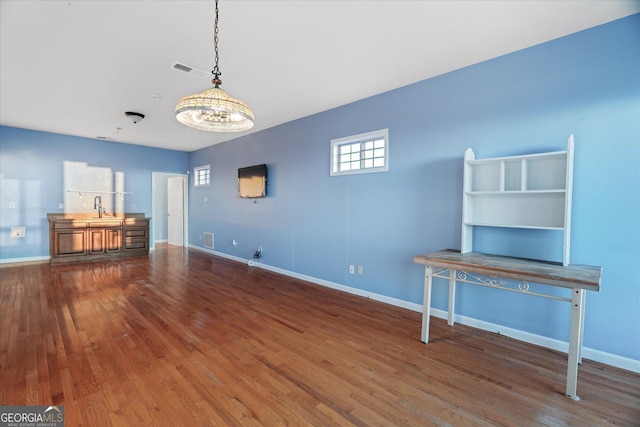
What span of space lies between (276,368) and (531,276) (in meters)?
2.07

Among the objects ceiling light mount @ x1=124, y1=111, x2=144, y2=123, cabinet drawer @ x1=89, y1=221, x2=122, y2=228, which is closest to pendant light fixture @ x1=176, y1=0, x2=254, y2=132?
ceiling light mount @ x1=124, y1=111, x2=144, y2=123

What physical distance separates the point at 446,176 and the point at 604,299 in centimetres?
171

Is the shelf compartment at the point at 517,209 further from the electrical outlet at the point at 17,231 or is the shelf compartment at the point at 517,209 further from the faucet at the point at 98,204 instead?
the electrical outlet at the point at 17,231

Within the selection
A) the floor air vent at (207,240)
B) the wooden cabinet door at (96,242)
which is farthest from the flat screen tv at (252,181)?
the wooden cabinet door at (96,242)

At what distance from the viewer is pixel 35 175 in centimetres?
602

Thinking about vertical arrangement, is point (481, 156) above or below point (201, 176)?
below

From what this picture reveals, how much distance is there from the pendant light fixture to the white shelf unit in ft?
7.30

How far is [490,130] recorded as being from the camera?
117 inches

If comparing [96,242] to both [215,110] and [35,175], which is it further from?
[215,110]

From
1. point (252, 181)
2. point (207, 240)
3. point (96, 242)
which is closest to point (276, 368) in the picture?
point (252, 181)

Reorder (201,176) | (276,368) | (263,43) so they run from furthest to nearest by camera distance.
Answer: (201,176) < (263,43) < (276,368)

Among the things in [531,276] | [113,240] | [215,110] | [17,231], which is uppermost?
[215,110]

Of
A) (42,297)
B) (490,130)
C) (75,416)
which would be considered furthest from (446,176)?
(42,297)

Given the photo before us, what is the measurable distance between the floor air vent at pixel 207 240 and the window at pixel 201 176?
131 centimetres
